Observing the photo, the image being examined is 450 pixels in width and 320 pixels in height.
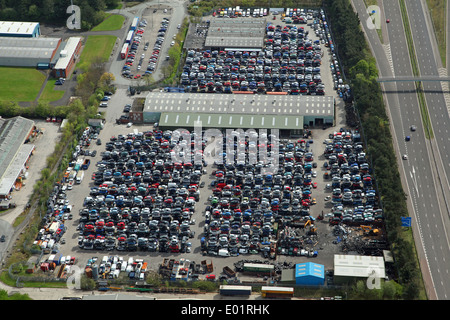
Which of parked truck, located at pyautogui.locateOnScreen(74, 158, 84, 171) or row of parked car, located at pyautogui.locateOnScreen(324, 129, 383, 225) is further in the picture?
parked truck, located at pyautogui.locateOnScreen(74, 158, 84, 171)

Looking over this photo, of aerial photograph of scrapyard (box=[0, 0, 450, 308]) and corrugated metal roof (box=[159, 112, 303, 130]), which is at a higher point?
corrugated metal roof (box=[159, 112, 303, 130])

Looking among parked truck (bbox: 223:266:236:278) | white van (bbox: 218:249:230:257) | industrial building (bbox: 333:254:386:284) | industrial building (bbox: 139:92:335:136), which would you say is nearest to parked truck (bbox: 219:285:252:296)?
parked truck (bbox: 223:266:236:278)

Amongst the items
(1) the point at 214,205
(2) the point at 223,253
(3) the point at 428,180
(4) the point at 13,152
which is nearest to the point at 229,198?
(1) the point at 214,205

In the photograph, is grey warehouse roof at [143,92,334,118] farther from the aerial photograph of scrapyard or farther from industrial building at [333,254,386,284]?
industrial building at [333,254,386,284]

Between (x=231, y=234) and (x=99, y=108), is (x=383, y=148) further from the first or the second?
(x=99, y=108)

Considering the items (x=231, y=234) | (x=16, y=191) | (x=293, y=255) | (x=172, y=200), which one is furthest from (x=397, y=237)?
(x=16, y=191)

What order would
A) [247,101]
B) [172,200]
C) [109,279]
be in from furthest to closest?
[247,101] < [172,200] < [109,279]

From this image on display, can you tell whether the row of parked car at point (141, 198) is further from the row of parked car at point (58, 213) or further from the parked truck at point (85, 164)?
the row of parked car at point (58, 213)
